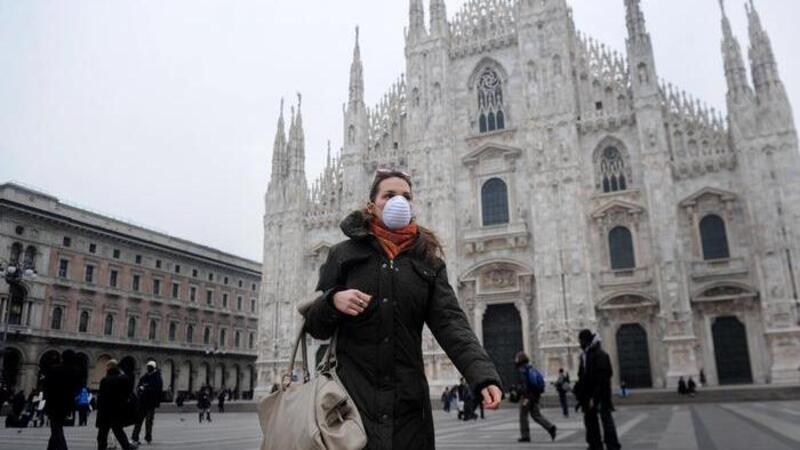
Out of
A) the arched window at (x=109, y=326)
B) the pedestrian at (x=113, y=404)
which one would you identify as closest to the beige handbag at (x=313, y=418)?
the pedestrian at (x=113, y=404)

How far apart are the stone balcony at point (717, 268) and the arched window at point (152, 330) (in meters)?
36.7

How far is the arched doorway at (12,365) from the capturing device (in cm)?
3447

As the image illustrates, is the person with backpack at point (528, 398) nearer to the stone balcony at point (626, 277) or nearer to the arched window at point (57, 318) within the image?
the stone balcony at point (626, 277)

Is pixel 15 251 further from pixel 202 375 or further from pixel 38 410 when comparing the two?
pixel 38 410

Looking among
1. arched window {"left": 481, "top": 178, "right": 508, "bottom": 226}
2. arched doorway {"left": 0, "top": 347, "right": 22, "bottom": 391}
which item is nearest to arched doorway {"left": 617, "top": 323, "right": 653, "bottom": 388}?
arched window {"left": 481, "top": 178, "right": 508, "bottom": 226}

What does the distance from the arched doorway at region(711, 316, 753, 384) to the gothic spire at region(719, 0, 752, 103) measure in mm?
9296

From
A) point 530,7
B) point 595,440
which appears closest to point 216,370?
point 530,7

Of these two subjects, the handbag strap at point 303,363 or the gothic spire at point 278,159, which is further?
the gothic spire at point 278,159

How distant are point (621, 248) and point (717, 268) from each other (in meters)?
3.91

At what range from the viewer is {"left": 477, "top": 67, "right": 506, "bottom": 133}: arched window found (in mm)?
31250

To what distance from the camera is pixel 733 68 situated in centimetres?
2612

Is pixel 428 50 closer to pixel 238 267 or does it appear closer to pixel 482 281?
pixel 482 281

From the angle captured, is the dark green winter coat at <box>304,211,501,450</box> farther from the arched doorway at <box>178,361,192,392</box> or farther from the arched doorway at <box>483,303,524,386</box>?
the arched doorway at <box>178,361,192,392</box>

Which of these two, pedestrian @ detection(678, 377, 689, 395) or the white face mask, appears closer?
the white face mask
